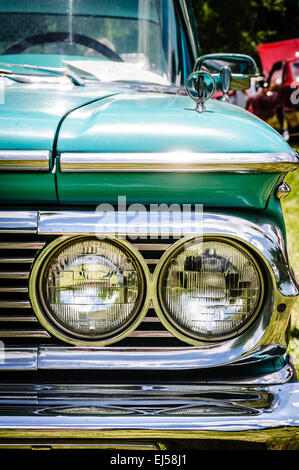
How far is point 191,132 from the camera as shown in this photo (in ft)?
4.79

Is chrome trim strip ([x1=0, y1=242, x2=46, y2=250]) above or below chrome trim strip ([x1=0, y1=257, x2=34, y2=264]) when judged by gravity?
above

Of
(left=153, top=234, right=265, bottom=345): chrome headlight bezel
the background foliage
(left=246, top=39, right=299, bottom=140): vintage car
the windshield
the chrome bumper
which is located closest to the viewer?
the chrome bumper

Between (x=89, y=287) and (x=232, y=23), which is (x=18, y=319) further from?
(x=232, y=23)

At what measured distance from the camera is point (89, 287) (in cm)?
145

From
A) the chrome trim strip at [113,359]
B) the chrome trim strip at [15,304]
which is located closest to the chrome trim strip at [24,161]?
the chrome trim strip at [15,304]

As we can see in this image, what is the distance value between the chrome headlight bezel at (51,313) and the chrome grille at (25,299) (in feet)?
0.06

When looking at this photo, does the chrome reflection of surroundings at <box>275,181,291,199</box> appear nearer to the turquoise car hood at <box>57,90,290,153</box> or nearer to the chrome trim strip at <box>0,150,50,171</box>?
the turquoise car hood at <box>57,90,290,153</box>

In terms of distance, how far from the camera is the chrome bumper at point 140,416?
1336 mm

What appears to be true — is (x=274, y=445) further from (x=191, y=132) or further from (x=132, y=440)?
(x=191, y=132)

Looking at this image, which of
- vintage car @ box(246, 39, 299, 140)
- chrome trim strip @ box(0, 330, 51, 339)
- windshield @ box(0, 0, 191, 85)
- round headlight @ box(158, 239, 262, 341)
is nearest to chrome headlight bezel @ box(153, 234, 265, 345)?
round headlight @ box(158, 239, 262, 341)

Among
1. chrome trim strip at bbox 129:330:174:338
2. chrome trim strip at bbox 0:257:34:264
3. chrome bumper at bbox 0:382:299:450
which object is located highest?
chrome trim strip at bbox 0:257:34:264

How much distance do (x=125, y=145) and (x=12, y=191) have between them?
0.95ft

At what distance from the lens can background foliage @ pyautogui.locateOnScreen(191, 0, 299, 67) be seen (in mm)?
20891

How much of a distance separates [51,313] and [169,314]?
292mm
